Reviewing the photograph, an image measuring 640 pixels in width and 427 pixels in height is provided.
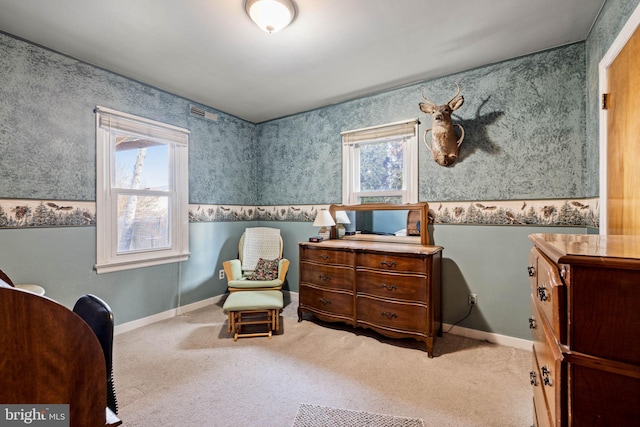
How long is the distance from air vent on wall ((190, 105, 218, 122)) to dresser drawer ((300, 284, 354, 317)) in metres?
2.49

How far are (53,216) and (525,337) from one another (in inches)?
170

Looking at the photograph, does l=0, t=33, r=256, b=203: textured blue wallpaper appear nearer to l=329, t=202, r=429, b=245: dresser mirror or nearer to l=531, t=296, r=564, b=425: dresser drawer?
l=329, t=202, r=429, b=245: dresser mirror

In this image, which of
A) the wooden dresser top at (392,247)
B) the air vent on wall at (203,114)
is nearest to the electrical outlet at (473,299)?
the wooden dresser top at (392,247)

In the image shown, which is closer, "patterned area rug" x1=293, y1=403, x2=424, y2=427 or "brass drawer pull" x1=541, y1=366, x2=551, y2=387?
"brass drawer pull" x1=541, y1=366, x2=551, y2=387

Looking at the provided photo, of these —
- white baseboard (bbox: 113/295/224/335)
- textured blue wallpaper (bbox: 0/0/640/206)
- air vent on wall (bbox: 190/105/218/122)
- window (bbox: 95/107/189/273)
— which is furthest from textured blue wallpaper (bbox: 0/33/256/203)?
white baseboard (bbox: 113/295/224/335)

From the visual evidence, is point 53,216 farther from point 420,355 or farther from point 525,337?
point 525,337

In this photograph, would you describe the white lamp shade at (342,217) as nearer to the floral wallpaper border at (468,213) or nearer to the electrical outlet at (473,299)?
the floral wallpaper border at (468,213)

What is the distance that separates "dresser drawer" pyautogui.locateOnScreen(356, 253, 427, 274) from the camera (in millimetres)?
2467

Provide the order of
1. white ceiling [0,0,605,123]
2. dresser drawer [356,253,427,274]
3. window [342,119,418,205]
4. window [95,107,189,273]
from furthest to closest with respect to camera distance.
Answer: window [342,119,418,205]
window [95,107,189,273]
dresser drawer [356,253,427,274]
white ceiling [0,0,605,123]

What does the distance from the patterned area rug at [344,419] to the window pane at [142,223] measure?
2486 mm

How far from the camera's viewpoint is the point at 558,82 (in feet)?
7.86

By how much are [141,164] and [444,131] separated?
3233mm

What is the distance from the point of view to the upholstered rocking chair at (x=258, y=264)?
122 inches

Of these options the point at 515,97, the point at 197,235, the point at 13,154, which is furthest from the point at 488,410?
the point at 13,154
